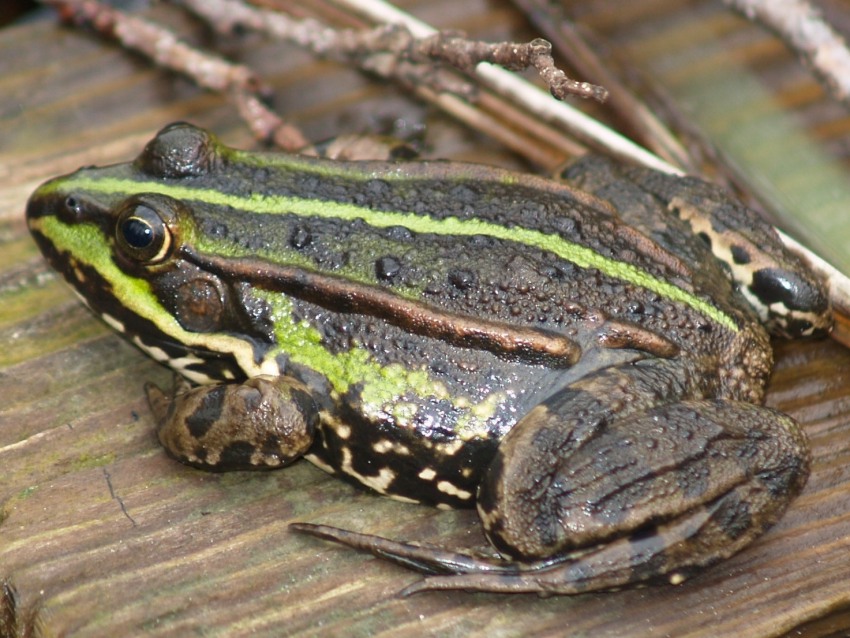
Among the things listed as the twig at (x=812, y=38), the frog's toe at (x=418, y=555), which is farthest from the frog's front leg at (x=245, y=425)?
the twig at (x=812, y=38)

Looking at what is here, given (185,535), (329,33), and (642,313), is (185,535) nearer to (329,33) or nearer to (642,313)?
(642,313)

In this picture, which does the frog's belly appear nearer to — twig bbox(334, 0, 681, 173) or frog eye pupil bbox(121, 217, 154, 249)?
frog eye pupil bbox(121, 217, 154, 249)

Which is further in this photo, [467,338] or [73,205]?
[73,205]

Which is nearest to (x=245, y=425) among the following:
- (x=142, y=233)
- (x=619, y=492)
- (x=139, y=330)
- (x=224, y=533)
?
(x=224, y=533)

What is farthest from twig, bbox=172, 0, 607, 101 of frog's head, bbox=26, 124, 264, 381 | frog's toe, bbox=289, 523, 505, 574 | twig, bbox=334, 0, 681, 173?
frog's toe, bbox=289, 523, 505, 574

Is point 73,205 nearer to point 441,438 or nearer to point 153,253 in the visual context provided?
point 153,253

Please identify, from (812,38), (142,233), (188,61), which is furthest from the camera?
(188,61)
